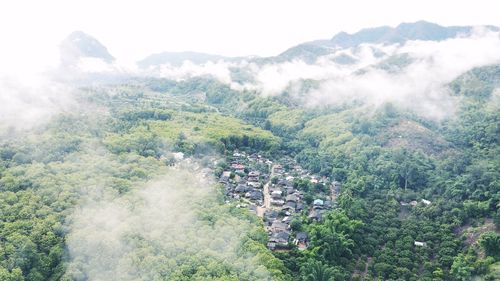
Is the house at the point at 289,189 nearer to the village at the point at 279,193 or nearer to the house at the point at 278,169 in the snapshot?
the village at the point at 279,193

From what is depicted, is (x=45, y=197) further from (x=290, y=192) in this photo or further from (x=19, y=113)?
(x=19, y=113)

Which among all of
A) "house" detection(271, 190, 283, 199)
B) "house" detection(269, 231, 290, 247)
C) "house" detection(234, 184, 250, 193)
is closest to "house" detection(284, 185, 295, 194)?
"house" detection(271, 190, 283, 199)

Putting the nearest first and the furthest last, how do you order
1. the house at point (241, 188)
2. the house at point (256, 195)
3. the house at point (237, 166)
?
the house at point (256, 195)
the house at point (241, 188)
the house at point (237, 166)

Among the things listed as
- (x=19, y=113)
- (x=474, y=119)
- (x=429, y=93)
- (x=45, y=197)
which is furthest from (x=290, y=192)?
(x=429, y=93)

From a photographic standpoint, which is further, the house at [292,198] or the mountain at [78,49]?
the mountain at [78,49]

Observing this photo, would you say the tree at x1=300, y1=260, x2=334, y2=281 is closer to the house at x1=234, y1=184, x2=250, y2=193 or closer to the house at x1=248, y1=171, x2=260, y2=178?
the house at x1=234, y1=184, x2=250, y2=193

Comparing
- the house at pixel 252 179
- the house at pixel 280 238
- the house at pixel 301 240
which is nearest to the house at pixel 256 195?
the house at pixel 252 179

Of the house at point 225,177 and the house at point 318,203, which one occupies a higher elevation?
the house at point 225,177
